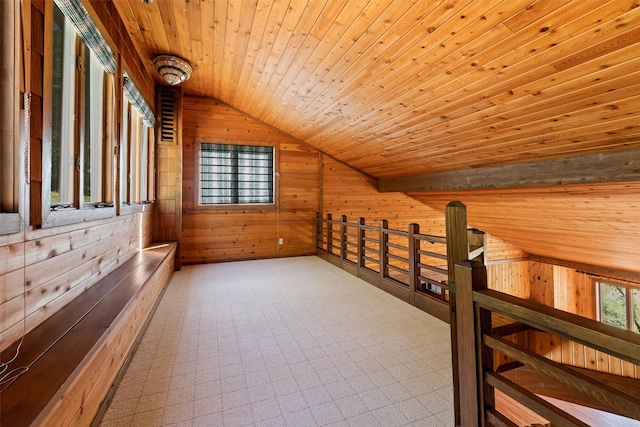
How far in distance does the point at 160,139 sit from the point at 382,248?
3.53 m

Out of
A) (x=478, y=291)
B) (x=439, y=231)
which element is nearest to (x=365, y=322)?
(x=478, y=291)

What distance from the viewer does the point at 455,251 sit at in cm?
120

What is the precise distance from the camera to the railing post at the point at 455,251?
118 centimetres

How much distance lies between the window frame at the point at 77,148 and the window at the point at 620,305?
700cm

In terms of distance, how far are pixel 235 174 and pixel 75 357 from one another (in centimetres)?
421

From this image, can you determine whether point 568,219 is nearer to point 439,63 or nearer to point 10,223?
point 439,63

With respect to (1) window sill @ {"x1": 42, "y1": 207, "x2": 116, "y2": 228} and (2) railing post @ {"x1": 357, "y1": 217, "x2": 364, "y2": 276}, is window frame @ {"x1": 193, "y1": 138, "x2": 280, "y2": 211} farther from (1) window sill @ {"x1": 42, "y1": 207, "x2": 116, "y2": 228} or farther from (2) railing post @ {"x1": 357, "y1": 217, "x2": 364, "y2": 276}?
(1) window sill @ {"x1": 42, "y1": 207, "x2": 116, "y2": 228}

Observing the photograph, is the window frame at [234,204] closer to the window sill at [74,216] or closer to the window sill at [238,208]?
the window sill at [238,208]

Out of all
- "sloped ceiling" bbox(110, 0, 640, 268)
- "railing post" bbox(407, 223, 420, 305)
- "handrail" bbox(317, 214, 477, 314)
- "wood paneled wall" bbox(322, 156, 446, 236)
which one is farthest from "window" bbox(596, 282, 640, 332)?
"railing post" bbox(407, 223, 420, 305)

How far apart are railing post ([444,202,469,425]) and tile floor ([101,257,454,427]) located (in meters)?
0.39

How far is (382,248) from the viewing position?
3.51m

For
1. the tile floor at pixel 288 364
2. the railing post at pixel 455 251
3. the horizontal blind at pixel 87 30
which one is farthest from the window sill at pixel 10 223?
the railing post at pixel 455 251

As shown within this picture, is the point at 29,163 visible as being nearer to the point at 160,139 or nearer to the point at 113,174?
the point at 113,174

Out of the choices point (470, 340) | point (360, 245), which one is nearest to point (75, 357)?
point (470, 340)
